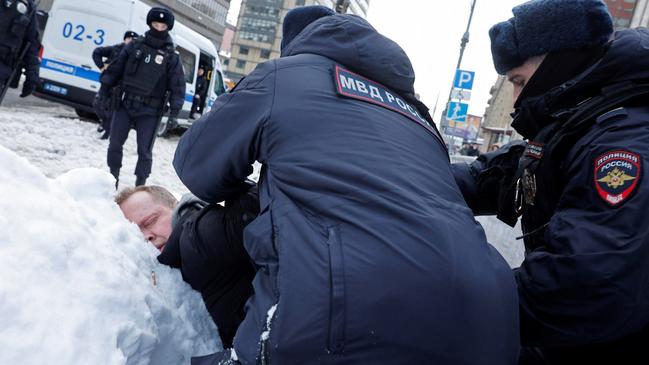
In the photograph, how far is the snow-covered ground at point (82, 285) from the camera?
3.65ft

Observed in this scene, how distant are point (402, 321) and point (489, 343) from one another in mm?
224

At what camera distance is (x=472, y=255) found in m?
1.14

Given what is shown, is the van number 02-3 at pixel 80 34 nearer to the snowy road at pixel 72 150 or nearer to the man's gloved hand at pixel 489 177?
the snowy road at pixel 72 150

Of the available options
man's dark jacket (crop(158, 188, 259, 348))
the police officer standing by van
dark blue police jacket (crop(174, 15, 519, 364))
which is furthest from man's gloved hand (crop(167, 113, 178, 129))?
dark blue police jacket (crop(174, 15, 519, 364))

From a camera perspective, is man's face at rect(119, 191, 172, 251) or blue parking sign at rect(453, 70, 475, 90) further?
blue parking sign at rect(453, 70, 475, 90)

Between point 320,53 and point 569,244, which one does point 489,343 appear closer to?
point 569,244

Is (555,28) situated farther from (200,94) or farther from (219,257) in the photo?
(200,94)

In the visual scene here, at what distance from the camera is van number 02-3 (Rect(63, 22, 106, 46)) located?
8820mm

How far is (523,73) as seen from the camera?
1.75 meters

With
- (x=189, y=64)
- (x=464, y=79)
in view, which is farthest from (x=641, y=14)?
(x=189, y=64)

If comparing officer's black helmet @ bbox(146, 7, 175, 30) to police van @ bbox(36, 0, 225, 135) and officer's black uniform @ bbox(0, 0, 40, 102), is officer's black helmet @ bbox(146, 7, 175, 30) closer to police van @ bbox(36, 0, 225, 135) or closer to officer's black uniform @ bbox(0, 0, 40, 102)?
officer's black uniform @ bbox(0, 0, 40, 102)

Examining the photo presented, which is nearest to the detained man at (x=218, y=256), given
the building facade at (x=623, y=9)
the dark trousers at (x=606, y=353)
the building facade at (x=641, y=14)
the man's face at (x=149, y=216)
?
the man's face at (x=149, y=216)

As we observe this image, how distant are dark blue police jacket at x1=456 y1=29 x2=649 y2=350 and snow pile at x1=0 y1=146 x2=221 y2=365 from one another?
44.2 inches

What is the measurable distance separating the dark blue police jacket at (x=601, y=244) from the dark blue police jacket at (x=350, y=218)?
0.19m
